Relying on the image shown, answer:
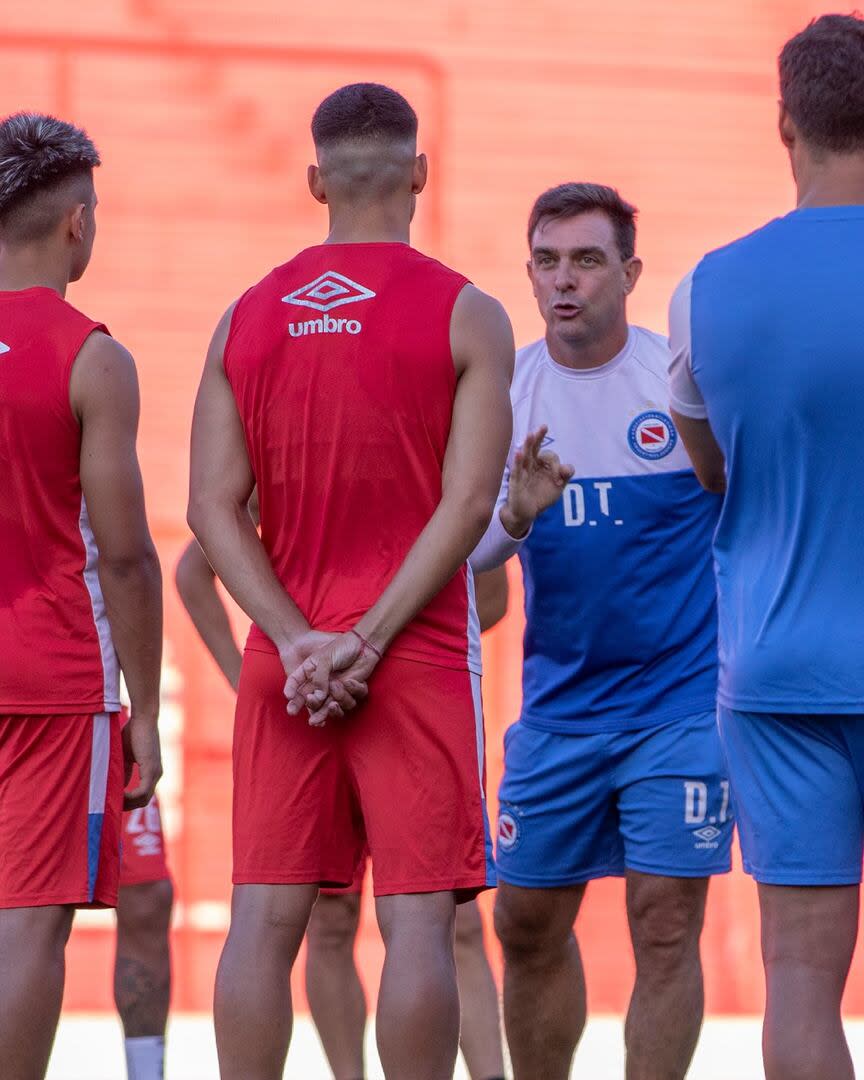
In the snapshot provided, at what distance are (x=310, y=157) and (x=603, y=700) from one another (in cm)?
383

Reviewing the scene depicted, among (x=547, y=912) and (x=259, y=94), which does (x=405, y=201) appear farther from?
(x=259, y=94)

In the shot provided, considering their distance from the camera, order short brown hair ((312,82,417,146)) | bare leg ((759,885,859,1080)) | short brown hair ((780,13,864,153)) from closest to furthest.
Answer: bare leg ((759,885,859,1080)) < short brown hair ((780,13,864,153)) < short brown hair ((312,82,417,146))

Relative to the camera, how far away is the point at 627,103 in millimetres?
7566

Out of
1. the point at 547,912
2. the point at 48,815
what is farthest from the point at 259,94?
the point at 48,815

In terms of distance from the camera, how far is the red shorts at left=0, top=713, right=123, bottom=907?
129 inches

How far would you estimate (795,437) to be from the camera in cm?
276

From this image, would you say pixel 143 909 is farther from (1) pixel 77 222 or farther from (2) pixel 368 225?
(2) pixel 368 225

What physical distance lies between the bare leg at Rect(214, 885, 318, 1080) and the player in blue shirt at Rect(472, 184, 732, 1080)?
1.17m

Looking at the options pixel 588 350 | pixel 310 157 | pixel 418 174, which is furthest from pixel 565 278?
pixel 310 157

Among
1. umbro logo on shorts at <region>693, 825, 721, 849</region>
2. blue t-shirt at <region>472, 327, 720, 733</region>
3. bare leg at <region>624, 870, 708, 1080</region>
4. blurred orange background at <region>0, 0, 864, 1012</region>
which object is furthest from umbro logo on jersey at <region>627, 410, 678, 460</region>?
blurred orange background at <region>0, 0, 864, 1012</region>

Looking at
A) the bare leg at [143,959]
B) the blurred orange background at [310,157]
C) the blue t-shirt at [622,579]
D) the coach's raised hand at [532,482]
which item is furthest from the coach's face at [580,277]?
the blurred orange background at [310,157]

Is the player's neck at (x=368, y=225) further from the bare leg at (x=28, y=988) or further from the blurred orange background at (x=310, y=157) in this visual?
the blurred orange background at (x=310, y=157)

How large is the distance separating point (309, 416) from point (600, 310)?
1.46 meters

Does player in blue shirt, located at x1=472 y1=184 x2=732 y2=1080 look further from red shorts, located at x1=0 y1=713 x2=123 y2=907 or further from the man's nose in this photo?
red shorts, located at x1=0 y1=713 x2=123 y2=907
